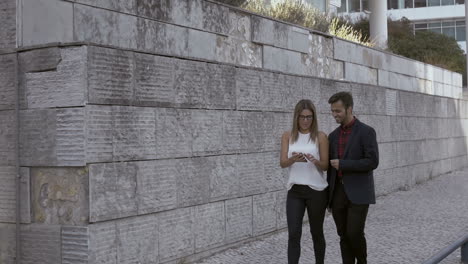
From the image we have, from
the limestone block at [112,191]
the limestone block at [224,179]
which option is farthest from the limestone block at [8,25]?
the limestone block at [224,179]

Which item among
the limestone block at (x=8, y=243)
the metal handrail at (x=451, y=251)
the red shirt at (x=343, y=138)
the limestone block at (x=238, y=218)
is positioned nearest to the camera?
the metal handrail at (x=451, y=251)

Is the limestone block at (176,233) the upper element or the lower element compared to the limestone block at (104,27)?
lower

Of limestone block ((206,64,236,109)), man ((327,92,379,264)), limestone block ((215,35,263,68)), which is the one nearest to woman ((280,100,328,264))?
man ((327,92,379,264))

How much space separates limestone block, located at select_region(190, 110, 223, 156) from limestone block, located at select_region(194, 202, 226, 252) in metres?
0.64

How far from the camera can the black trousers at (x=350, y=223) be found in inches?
219

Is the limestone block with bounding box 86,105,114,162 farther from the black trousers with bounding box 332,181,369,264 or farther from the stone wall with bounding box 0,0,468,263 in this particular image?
the black trousers with bounding box 332,181,369,264

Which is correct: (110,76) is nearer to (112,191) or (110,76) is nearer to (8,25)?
(112,191)

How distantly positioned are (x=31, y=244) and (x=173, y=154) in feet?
5.62

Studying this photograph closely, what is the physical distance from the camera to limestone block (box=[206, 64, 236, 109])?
738 centimetres

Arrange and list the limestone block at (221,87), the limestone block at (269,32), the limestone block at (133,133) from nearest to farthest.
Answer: the limestone block at (133,133) → the limestone block at (221,87) → the limestone block at (269,32)

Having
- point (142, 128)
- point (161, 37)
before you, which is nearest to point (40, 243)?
point (142, 128)

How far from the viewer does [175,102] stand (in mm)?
6719

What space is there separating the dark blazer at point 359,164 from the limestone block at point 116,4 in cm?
345

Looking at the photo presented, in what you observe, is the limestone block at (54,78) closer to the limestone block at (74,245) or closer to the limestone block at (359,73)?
the limestone block at (74,245)
